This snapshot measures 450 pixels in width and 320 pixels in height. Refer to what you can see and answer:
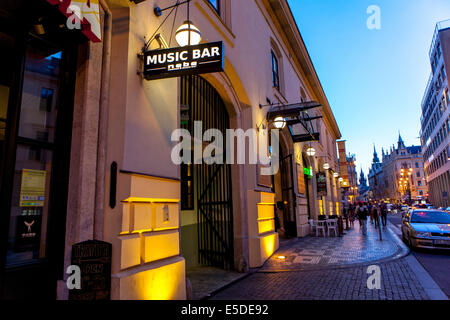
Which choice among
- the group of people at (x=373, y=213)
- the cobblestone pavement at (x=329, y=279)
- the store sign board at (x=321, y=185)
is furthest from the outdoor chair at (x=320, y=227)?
the cobblestone pavement at (x=329, y=279)

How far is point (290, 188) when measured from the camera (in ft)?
44.9

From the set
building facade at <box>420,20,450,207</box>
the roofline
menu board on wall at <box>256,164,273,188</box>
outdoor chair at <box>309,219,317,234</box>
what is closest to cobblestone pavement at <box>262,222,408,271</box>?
menu board on wall at <box>256,164,273,188</box>

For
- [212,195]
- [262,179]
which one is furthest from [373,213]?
[212,195]

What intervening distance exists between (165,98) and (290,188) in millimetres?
9908

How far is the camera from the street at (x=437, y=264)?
5.79 meters

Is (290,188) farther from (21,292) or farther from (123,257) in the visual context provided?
(21,292)

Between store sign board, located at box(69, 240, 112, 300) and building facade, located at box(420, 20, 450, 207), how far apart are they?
50843mm

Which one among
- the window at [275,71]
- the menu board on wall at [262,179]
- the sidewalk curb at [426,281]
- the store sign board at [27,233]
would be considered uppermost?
the window at [275,71]

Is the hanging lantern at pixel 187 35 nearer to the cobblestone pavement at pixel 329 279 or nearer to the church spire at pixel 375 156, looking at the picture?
the cobblestone pavement at pixel 329 279

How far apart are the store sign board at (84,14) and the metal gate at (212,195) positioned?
14.1 ft

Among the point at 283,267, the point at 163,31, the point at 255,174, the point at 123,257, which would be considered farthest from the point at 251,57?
the point at 123,257

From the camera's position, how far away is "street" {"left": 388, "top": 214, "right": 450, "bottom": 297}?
19.0ft

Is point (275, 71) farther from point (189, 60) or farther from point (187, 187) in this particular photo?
point (189, 60)
